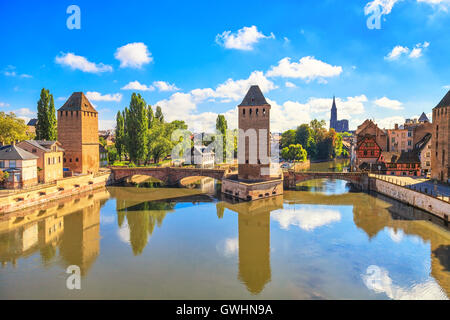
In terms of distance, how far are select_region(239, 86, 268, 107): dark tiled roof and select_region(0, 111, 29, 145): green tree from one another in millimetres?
31214

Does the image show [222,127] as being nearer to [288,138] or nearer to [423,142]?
[288,138]

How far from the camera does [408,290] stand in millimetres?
14977

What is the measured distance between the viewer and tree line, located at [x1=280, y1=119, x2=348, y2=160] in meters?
79.5

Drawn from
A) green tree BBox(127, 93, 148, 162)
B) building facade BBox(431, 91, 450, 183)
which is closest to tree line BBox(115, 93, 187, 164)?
green tree BBox(127, 93, 148, 162)

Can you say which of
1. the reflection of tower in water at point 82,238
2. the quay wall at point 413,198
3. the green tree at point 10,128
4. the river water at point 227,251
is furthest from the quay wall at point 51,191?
the quay wall at point 413,198

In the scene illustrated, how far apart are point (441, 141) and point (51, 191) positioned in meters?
45.4

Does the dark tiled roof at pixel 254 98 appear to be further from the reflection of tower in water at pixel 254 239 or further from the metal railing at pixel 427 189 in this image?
the metal railing at pixel 427 189

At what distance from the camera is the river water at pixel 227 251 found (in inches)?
596

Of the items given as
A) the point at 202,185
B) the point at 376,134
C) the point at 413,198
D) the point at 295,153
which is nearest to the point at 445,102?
the point at 413,198

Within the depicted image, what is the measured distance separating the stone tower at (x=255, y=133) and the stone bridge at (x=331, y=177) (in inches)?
221

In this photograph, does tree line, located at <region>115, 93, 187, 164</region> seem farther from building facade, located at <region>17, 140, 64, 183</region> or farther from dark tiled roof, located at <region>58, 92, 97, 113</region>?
building facade, located at <region>17, 140, 64, 183</region>

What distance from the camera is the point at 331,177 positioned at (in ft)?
136
